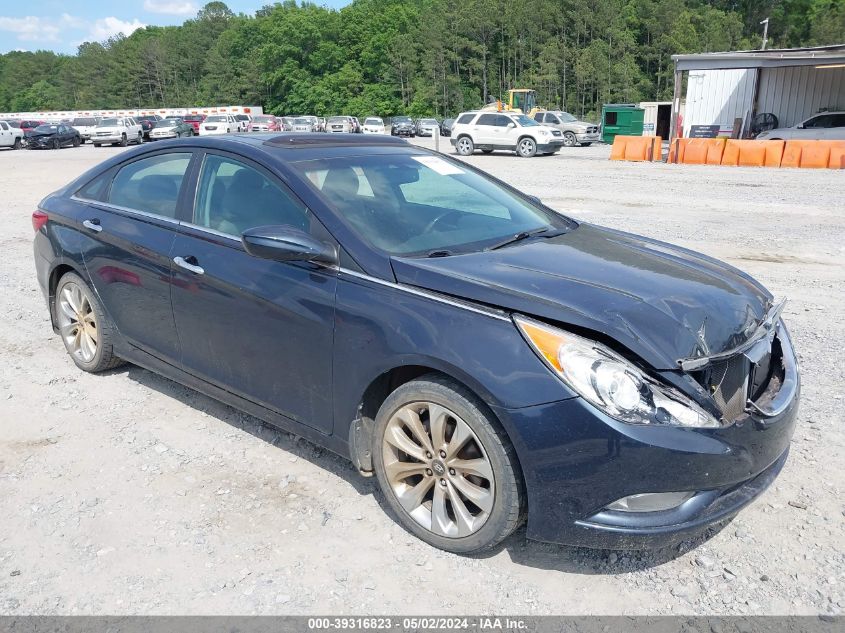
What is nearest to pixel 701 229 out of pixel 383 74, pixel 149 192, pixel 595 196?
pixel 595 196

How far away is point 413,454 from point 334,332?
637mm

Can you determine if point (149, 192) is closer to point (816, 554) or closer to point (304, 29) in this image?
point (816, 554)

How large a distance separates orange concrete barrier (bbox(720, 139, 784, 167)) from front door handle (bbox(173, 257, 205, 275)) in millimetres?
21753

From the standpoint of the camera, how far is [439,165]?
4148 millimetres

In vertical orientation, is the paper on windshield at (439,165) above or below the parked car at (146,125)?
above

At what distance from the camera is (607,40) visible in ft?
264

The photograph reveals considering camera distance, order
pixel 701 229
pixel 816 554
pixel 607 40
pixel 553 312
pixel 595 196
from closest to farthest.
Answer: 1. pixel 553 312
2. pixel 816 554
3. pixel 701 229
4. pixel 595 196
5. pixel 607 40

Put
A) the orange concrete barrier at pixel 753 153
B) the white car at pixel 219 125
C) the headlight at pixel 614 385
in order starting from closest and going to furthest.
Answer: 1. the headlight at pixel 614 385
2. the orange concrete barrier at pixel 753 153
3. the white car at pixel 219 125

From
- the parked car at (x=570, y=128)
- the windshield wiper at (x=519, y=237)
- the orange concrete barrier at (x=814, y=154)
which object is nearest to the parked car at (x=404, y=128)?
the parked car at (x=570, y=128)

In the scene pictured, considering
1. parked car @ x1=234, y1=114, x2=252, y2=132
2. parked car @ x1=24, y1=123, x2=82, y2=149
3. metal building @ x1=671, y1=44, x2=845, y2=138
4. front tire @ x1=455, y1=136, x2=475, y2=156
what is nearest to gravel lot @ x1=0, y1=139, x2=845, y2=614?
front tire @ x1=455, y1=136, x2=475, y2=156

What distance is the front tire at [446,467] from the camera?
264cm

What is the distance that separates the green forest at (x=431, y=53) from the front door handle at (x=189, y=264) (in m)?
77.3

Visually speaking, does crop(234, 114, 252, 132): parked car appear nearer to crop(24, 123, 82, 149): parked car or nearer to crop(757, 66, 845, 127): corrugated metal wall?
crop(24, 123, 82, 149): parked car

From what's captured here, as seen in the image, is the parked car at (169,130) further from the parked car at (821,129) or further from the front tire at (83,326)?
the front tire at (83,326)
